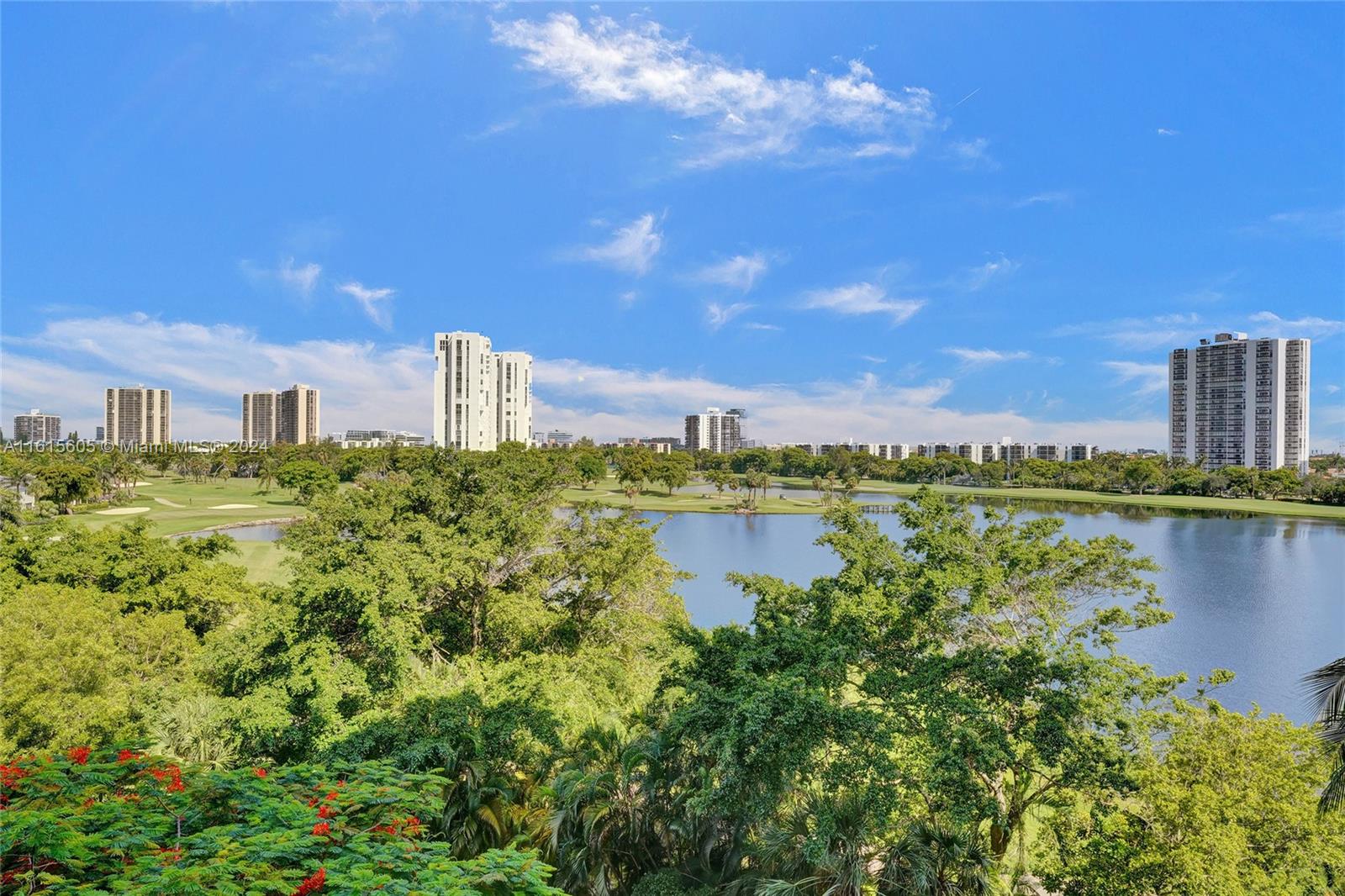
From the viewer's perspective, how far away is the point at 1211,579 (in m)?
30.5

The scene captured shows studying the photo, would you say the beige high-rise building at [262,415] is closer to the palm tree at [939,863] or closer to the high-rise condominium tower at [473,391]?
the high-rise condominium tower at [473,391]

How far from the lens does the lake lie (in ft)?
63.1

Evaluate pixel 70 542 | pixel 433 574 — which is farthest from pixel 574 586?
pixel 70 542

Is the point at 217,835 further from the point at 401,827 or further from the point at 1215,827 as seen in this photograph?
the point at 1215,827

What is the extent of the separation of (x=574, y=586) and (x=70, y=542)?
13483 millimetres

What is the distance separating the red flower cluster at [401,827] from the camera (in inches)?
212

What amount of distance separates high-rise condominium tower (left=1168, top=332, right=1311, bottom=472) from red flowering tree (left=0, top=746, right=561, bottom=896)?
363 ft

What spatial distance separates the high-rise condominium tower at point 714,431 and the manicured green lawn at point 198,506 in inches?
3781

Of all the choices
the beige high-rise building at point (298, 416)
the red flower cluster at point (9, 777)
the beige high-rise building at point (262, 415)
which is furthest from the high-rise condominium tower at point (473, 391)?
the red flower cluster at point (9, 777)

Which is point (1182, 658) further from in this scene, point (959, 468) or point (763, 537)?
point (959, 468)

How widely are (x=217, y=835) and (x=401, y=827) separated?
1.25 meters

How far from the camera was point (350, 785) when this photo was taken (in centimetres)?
606

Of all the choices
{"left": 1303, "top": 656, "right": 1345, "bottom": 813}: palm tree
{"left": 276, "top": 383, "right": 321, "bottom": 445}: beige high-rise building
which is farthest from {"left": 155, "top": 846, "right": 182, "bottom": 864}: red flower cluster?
{"left": 276, "top": 383, "right": 321, "bottom": 445}: beige high-rise building

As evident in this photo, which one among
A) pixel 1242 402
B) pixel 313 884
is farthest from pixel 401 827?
pixel 1242 402
